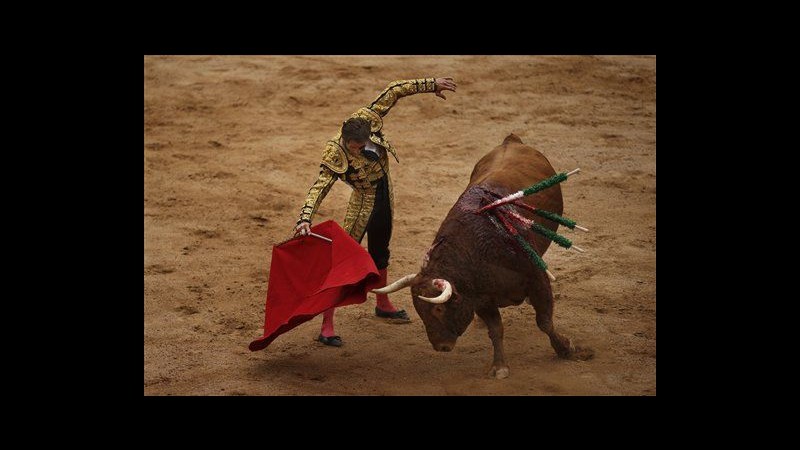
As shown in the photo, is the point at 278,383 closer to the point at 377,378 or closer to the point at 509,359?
the point at 377,378

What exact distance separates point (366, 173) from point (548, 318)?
1.56 m

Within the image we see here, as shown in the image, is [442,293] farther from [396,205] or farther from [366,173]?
[396,205]

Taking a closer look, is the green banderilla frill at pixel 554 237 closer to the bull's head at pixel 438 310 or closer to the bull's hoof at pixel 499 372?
the bull's head at pixel 438 310

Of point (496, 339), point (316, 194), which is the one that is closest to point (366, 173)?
point (316, 194)

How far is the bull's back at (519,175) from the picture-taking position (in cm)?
723

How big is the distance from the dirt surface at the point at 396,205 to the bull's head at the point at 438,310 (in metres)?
0.35

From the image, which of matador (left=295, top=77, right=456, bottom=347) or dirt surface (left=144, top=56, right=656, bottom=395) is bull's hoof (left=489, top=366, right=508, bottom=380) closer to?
dirt surface (left=144, top=56, right=656, bottom=395)

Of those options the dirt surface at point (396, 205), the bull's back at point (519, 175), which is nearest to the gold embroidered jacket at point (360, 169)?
the bull's back at point (519, 175)

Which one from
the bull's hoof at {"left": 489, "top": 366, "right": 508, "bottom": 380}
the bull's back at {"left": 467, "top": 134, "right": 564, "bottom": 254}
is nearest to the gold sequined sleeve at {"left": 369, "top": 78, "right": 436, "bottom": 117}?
the bull's back at {"left": 467, "top": 134, "right": 564, "bottom": 254}

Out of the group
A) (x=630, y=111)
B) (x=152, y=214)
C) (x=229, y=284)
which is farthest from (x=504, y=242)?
(x=630, y=111)

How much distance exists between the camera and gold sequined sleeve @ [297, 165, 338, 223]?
7156mm

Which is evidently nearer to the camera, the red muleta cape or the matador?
the red muleta cape

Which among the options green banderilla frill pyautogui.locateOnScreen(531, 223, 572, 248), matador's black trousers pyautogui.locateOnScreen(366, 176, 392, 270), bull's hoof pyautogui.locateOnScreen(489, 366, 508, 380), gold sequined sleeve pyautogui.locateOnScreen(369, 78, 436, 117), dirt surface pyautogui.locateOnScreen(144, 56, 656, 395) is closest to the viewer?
green banderilla frill pyautogui.locateOnScreen(531, 223, 572, 248)

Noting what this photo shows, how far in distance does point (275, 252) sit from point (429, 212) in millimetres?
2969
